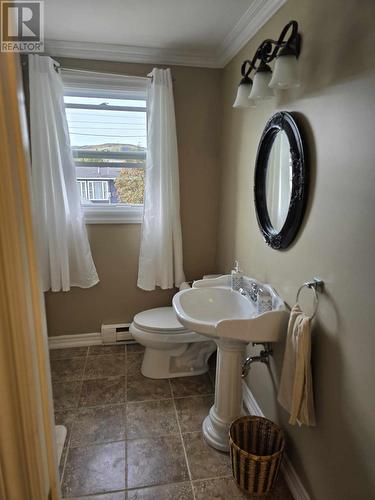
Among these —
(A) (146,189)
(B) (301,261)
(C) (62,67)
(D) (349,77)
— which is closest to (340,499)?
(B) (301,261)

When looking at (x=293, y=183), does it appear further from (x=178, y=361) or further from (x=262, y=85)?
(x=178, y=361)

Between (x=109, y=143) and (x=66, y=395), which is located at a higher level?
(x=109, y=143)

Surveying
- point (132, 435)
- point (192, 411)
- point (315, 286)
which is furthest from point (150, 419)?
point (315, 286)

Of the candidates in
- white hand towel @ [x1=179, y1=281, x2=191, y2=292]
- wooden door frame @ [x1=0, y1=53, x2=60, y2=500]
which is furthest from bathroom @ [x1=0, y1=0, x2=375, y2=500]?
white hand towel @ [x1=179, y1=281, x2=191, y2=292]

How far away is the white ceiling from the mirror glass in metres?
0.68

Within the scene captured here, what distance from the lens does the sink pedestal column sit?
1.72 meters

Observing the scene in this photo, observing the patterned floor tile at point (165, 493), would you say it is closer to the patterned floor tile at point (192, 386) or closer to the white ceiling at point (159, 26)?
the patterned floor tile at point (192, 386)

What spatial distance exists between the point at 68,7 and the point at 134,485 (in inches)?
100

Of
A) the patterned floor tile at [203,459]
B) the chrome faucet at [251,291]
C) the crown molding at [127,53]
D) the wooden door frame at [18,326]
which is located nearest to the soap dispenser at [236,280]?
the chrome faucet at [251,291]

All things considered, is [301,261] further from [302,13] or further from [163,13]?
[163,13]

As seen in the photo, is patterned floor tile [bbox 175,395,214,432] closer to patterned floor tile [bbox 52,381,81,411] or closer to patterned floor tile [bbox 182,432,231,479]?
patterned floor tile [bbox 182,432,231,479]

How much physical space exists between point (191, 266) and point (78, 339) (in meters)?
1.18

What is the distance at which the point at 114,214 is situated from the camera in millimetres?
→ 2543

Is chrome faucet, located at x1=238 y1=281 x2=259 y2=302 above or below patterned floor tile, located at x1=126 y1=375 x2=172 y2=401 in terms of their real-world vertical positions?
above
